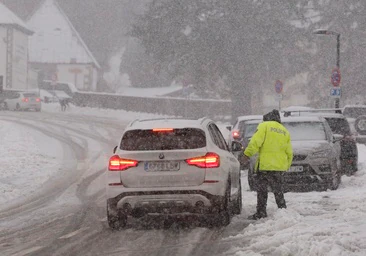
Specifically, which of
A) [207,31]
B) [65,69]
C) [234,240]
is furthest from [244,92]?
[65,69]

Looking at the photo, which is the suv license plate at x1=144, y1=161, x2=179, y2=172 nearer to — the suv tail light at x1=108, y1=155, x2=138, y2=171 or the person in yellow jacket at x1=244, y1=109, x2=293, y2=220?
the suv tail light at x1=108, y1=155, x2=138, y2=171

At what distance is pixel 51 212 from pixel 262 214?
400cm

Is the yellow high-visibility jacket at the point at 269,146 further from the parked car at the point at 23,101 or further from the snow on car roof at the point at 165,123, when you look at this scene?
the parked car at the point at 23,101

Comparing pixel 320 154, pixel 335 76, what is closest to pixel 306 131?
pixel 320 154

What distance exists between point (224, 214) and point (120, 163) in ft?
5.42

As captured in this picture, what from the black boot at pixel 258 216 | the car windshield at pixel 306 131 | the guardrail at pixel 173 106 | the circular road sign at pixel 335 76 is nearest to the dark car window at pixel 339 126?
the car windshield at pixel 306 131

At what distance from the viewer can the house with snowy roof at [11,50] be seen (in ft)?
Answer: 258

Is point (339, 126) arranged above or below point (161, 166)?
above

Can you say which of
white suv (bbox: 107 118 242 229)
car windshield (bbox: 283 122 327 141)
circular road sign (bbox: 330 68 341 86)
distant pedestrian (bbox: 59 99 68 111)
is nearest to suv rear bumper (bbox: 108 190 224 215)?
white suv (bbox: 107 118 242 229)

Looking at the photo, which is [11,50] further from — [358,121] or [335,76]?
[358,121]

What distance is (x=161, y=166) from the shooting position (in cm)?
1061

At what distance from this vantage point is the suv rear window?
1077cm

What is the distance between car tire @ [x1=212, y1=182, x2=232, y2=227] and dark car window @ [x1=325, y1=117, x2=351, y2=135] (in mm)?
9106

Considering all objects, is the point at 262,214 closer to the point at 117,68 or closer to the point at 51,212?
the point at 51,212
